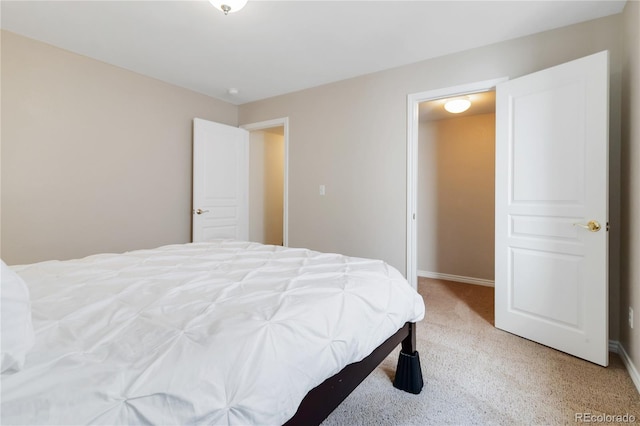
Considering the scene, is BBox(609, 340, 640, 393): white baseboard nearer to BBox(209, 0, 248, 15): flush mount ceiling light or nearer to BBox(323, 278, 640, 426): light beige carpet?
BBox(323, 278, 640, 426): light beige carpet

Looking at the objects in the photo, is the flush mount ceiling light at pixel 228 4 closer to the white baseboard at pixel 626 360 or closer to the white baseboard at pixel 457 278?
the white baseboard at pixel 626 360

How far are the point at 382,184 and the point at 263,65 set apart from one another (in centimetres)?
172

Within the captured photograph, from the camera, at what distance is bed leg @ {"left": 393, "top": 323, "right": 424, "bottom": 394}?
1677 mm

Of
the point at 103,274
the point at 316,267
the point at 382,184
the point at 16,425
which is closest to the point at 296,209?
the point at 382,184

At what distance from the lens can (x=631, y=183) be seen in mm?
1956

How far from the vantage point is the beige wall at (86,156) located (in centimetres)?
258

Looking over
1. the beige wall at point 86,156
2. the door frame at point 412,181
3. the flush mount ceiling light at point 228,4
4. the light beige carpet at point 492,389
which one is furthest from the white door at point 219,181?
the light beige carpet at point 492,389

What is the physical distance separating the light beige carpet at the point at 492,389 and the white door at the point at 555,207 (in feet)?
0.71

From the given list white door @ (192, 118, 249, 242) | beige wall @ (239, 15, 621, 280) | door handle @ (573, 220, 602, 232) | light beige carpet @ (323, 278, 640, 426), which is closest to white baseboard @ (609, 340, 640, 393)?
light beige carpet @ (323, 278, 640, 426)

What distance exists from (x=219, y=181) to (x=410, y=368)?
Answer: 3196mm

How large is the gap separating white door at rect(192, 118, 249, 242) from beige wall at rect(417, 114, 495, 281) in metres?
2.61

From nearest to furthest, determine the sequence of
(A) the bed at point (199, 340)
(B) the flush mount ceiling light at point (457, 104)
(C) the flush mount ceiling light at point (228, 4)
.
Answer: (A) the bed at point (199, 340) < (C) the flush mount ceiling light at point (228, 4) < (B) the flush mount ceiling light at point (457, 104)

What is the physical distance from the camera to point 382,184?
127 inches

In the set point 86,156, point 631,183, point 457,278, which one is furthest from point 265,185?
point 631,183
